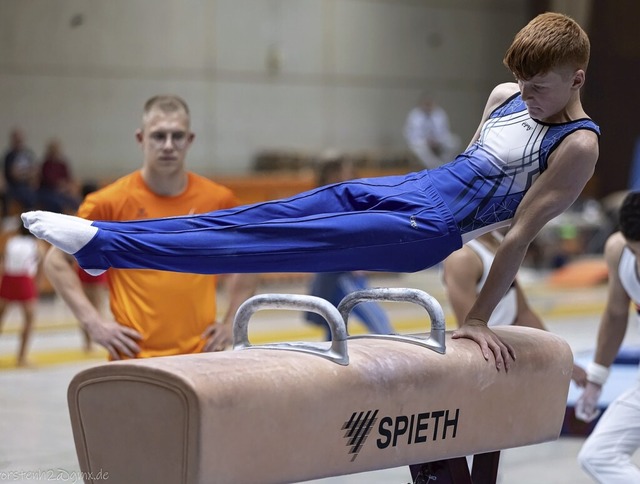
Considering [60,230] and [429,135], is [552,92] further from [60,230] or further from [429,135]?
[429,135]

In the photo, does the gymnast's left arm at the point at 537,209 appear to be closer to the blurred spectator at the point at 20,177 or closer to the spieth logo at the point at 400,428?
the spieth logo at the point at 400,428

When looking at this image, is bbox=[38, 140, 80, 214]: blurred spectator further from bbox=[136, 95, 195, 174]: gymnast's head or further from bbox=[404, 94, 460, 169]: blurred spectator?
bbox=[136, 95, 195, 174]: gymnast's head

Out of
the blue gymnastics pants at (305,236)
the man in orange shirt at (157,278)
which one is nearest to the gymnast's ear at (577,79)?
the blue gymnastics pants at (305,236)

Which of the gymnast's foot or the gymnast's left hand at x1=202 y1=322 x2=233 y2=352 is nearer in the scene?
the gymnast's foot

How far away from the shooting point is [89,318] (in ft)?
13.8

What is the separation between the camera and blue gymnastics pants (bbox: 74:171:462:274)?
10.5 ft

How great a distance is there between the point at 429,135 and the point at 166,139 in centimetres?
1428

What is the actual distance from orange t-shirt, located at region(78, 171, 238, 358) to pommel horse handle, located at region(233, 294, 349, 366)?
106 centimetres

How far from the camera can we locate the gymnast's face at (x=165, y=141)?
Result: 4.39m

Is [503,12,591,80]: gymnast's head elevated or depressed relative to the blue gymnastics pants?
elevated

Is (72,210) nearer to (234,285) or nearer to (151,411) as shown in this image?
(234,285)

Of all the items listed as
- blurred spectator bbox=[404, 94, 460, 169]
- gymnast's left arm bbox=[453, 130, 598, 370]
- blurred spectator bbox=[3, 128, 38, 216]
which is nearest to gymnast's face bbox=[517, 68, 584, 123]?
gymnast's left arm bbox=[453, 130, 598, 370]

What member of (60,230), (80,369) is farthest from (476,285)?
(80,369)

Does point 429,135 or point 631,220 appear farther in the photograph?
point 429,135
